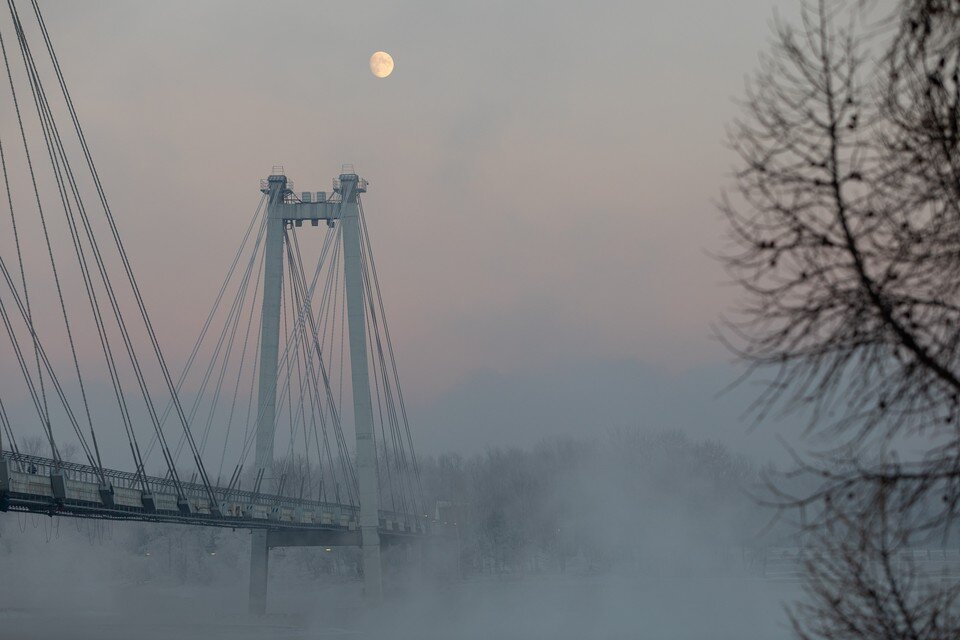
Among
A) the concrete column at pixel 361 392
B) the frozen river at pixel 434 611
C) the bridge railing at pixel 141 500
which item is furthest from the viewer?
the concrete column at pixel 361 392

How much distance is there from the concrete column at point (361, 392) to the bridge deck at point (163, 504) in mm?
1000

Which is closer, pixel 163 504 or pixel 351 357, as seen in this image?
pixel 163 504

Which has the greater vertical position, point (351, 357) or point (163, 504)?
point (351, 357)

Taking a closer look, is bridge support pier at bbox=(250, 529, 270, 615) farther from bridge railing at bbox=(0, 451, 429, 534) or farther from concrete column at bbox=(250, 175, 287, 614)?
bridge railing at bbox=(0, 451, 429, 534)

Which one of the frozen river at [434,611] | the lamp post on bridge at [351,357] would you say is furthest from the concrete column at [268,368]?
the frozen river at [434,611]

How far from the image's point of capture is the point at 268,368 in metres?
52.0

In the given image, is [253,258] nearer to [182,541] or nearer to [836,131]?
[182,541]

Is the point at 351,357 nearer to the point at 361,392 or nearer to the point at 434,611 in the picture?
the point at 361,392

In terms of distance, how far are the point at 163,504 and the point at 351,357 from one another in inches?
768

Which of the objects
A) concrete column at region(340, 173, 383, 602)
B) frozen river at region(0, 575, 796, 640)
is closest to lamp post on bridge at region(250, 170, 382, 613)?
concrete column at region(340, 173, 383, 602)

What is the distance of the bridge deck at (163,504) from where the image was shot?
26.7m

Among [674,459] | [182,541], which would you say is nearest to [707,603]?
[674,459]

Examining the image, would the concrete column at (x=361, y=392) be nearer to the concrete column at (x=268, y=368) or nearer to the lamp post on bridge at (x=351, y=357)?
the lamp post on bridge at (x=351, y=357)

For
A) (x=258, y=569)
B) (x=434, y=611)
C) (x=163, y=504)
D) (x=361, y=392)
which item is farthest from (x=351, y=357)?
Result: (x=163, y=504)
